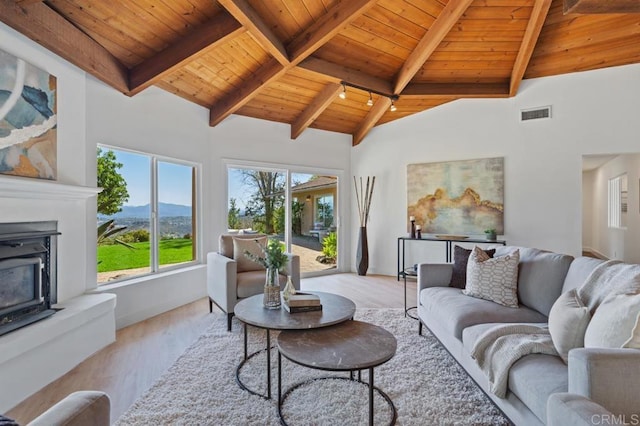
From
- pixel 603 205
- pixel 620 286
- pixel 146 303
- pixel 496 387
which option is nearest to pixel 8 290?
pixel 146 303

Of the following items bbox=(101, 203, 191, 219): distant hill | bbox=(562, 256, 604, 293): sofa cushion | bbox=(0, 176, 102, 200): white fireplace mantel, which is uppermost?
bbox=(0, 176, 102, 200): white fireplace mantel

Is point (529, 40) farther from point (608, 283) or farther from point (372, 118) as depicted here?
point (608, 283)

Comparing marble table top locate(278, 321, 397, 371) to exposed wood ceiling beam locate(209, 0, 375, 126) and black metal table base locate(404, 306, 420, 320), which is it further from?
Answer: exposed wood ceiling beam locate(209, 0, 375, 126)

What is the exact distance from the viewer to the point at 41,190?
2416mm

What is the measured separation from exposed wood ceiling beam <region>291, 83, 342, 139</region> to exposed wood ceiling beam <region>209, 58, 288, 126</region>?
925 millimetres

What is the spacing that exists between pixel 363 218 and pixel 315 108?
213 cm

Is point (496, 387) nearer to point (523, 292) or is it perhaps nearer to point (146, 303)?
point (523, 292)

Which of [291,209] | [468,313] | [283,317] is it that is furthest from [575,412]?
[291,209]

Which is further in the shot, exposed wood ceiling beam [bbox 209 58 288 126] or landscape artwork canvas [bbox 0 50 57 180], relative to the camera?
exposed wood ceiling beam [bbox 209 58 288 126]

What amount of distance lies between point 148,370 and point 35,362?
690 mm

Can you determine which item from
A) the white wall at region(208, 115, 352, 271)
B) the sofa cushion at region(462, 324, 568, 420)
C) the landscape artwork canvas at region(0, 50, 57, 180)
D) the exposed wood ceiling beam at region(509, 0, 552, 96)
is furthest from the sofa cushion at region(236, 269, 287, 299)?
the exposed wood ceiling beam at region(509, 0, 552, 96)

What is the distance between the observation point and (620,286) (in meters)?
1.54

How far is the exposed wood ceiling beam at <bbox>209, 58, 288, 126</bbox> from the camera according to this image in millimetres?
3748

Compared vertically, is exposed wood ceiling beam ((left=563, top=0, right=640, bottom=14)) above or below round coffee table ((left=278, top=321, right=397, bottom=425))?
above
